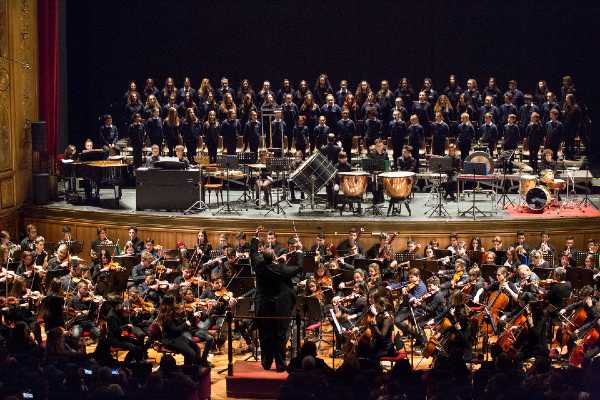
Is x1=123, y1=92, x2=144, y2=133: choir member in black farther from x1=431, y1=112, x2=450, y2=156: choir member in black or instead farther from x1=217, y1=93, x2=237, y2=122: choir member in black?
x1=431, y1=112, x2=450, y2=156: choir member in black

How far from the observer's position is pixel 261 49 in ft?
75.2

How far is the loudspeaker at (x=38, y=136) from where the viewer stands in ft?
56.5

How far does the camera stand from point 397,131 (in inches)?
739

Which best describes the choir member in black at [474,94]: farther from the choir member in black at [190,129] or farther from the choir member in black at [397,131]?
the choir member in black at [190,129]

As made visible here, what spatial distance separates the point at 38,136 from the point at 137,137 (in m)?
2.13

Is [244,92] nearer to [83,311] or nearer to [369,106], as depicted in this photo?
[369,106]

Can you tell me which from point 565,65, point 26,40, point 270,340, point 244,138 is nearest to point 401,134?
point 244,138

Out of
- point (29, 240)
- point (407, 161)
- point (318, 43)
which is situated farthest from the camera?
point (318, 43)

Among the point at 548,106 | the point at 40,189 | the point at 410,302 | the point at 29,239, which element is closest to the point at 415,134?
the point at 548,106

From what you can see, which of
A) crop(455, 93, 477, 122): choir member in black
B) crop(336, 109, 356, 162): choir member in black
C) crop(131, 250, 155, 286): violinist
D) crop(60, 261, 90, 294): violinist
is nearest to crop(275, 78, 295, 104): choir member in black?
crop(336, 109, 356, 162): choir member in black

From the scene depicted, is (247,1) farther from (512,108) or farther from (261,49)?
(512,108)

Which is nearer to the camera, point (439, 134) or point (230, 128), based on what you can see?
point (439, 134)

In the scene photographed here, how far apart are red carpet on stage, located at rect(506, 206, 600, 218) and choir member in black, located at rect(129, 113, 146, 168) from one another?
23.2ft

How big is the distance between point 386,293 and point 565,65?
12261 millimetres
